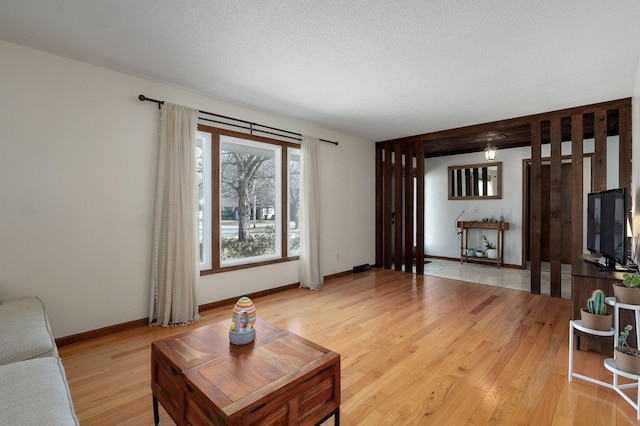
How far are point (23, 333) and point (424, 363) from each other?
2574mm

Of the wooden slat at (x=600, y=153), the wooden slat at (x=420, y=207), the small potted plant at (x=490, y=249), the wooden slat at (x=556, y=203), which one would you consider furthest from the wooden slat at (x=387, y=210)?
the wooden slat at (x=600, y=153)

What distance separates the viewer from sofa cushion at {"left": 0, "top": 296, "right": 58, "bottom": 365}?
4.86 feet

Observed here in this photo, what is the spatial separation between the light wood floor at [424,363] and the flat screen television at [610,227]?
0.83 m

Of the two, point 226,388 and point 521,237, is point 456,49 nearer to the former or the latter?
point 226,388

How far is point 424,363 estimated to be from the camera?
7.66 feet

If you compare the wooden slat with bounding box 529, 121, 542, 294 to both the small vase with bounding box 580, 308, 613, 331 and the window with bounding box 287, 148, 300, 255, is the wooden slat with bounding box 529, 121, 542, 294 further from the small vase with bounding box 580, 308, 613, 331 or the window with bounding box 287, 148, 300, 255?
the window with bounding box 287, 148, 300, 255

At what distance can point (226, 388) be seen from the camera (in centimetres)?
124

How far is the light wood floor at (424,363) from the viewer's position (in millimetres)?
1758

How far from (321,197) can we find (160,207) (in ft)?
8.23

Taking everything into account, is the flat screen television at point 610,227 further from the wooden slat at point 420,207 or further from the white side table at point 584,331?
the wooden slat at point 420,207

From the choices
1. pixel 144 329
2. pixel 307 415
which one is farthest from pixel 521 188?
pixel 144 329

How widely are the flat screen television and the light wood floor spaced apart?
83cm

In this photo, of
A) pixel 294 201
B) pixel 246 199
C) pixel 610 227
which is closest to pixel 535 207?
pixel 610 227

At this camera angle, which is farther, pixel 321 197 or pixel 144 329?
pixel 321 197
